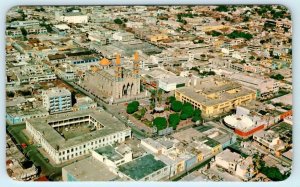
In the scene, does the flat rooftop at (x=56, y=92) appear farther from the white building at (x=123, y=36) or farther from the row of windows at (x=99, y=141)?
the white building at (x=123, y=36)

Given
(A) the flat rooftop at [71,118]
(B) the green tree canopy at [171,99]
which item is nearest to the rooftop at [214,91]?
(B) the green tree canopy at [171,99]

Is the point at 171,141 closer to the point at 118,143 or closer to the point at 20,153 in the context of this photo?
the point at 118,143

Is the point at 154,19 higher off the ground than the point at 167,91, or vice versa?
the point at 154,19

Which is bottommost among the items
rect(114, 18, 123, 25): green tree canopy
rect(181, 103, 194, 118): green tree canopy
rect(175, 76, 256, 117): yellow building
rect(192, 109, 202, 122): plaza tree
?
rect(192, 109, 202, 122): plaza tree

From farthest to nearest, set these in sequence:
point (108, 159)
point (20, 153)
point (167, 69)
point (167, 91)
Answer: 1. point (167, 69)
2. point (167, 91)
3. point (20, 153)
4. point (108, 159)

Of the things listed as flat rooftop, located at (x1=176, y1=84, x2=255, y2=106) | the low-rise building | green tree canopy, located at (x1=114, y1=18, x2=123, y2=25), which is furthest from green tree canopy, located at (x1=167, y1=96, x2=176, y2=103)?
green tree canopy, located at (x1=114, y1=18, x2=123, y2=25)

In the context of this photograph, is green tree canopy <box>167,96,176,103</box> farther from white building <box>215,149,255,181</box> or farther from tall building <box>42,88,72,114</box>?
white building <box>215,149,255,181</box>

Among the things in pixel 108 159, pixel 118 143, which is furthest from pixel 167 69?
pixel 108 159
